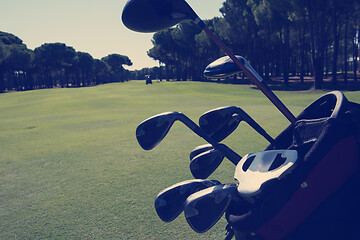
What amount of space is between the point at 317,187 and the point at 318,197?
0.06 metres

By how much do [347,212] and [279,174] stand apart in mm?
609

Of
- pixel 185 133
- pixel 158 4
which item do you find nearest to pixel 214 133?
pixel 158 4

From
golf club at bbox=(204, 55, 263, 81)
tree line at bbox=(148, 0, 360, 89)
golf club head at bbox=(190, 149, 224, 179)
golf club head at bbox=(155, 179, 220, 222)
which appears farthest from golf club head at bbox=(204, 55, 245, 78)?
tree line at bbox=(148, 0, 360, 89)

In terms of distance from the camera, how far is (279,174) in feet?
4.01

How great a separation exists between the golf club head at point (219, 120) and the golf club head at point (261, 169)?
19.0 inches

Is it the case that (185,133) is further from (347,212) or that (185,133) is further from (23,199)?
(347,212)

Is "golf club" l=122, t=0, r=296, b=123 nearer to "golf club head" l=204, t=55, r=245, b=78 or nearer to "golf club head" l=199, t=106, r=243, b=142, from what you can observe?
"golf club head" l=204, t=55, r=245, b=78

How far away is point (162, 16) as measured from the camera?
5.68 feet

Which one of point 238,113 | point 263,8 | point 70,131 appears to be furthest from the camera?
point 263,8

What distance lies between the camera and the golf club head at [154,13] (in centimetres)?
167

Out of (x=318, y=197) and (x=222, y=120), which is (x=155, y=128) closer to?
(x=222, y=120)

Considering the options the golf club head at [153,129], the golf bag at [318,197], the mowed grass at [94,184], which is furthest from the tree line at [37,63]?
the golf bag at [318,197]

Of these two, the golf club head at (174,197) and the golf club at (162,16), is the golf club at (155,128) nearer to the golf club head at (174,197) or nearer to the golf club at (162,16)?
the golf club head at (174,197)

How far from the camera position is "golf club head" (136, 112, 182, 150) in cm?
171
